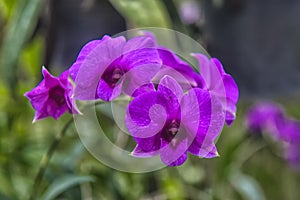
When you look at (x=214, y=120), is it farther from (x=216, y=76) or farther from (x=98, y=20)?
(x=98, y=20)

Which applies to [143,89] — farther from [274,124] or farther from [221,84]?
[274,124]

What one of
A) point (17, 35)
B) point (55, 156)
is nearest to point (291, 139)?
point (55, 156)

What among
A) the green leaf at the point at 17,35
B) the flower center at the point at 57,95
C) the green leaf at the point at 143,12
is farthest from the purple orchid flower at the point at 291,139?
the flower center at the point at 57,95

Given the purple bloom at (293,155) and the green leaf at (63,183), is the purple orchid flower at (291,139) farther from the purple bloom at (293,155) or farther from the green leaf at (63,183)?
the green leaf at (63,183)

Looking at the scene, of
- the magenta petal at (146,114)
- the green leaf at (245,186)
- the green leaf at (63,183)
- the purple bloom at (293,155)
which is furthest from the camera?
the purple bloom at (293,155)

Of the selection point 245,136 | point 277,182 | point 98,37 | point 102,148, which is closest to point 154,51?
point 98,37

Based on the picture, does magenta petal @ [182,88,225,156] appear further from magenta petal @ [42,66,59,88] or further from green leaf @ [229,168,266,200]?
green leaf @ [229,168,266,200]

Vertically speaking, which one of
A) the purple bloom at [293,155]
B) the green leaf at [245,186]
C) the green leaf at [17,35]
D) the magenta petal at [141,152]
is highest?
the magenta petal at [141,152]

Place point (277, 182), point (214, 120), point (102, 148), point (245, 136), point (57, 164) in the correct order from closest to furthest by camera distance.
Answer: point (214, 120)
point (57, 164)
point (102, 148)
point (245, 136)
point (277, 182)
